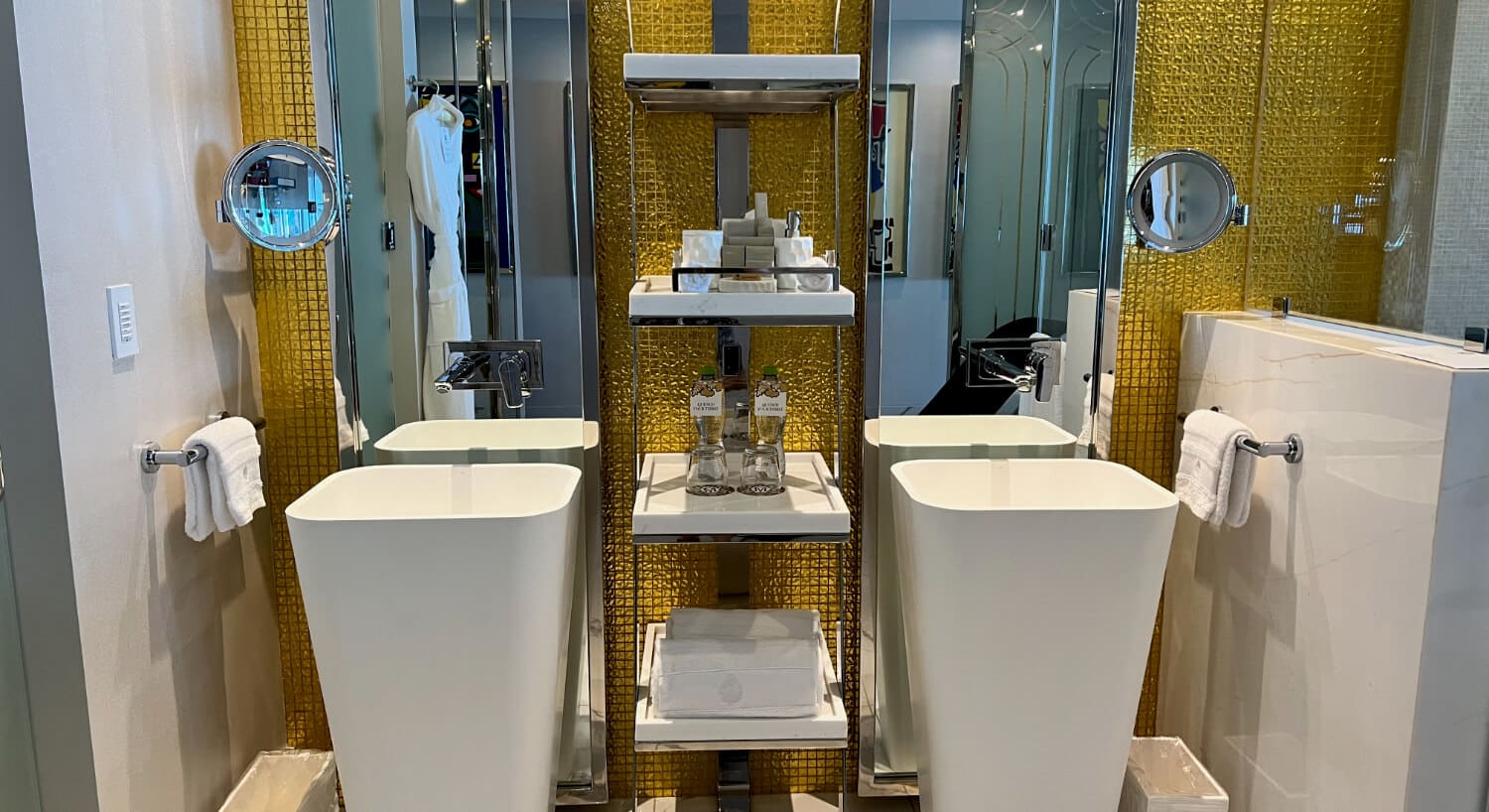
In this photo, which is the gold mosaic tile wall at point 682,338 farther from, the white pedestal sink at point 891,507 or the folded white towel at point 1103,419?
the folded white towel at point 1103,419

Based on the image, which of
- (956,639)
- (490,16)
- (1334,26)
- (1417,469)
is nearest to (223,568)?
(490,16)

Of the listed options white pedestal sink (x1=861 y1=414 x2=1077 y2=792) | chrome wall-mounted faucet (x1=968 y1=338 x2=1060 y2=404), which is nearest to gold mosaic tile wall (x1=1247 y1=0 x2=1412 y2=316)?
chrome wall-mounted faucet (x1=968 y1=338 x2=1060 y2=404)

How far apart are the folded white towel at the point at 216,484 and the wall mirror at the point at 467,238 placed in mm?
287

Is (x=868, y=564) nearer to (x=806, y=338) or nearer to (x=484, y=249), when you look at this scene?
(x=806, y=338)

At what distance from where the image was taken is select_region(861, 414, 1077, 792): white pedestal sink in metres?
2.05

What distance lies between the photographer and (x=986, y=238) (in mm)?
1995

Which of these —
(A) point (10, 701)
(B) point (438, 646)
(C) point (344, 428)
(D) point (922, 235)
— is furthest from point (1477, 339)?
(A) point (10, 701)

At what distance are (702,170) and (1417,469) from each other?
1299 mm

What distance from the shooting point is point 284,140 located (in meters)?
1.87

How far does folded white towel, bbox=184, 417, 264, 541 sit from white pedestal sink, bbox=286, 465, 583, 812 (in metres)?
0.12

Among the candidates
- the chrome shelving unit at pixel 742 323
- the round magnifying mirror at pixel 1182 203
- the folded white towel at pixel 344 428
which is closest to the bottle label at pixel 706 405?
the chrome shelving unit at pixel 742 323

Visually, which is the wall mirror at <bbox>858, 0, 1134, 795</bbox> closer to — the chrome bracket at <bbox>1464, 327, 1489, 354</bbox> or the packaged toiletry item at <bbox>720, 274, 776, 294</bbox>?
the packaged toiletry item at <bbox>720, 274, 776, 294</bbox>

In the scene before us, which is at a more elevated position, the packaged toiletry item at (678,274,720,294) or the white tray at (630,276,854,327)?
the packaged toiletry item at (678,274,720,294)

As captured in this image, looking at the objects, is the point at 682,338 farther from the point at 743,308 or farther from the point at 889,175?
the point at 889,175
